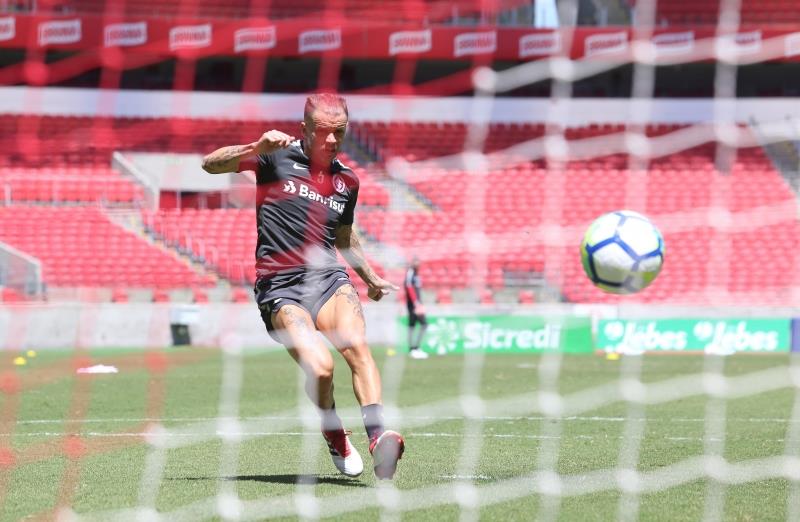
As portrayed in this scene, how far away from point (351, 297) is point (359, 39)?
22.4 metres

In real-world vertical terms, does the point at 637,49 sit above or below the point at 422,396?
above

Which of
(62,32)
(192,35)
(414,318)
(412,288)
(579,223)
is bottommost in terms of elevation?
(414,318)

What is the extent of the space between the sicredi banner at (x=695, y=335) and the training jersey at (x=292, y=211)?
15241 millimetres

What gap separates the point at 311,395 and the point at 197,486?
31.2 inches

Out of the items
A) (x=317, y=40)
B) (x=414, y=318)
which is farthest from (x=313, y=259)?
(x=317, y=40)

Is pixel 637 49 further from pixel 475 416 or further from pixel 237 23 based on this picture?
pixel 475 416

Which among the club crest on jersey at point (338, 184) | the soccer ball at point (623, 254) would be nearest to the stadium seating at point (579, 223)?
the soccer ball at point (623, 254)

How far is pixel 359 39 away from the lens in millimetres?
28547

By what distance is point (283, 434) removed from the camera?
30.6 ft

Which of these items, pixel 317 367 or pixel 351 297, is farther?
pixel 351 297

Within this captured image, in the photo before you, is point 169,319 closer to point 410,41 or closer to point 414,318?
point 414,318

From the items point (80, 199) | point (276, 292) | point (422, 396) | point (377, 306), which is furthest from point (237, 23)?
point (276, 292)

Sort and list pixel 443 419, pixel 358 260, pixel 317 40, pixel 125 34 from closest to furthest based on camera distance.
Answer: pixel 358 260 < pixel 443 419 < pixel 125 34 < pixel 317 40

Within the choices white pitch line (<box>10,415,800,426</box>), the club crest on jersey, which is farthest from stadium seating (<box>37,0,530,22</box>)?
the club crest on jersey
